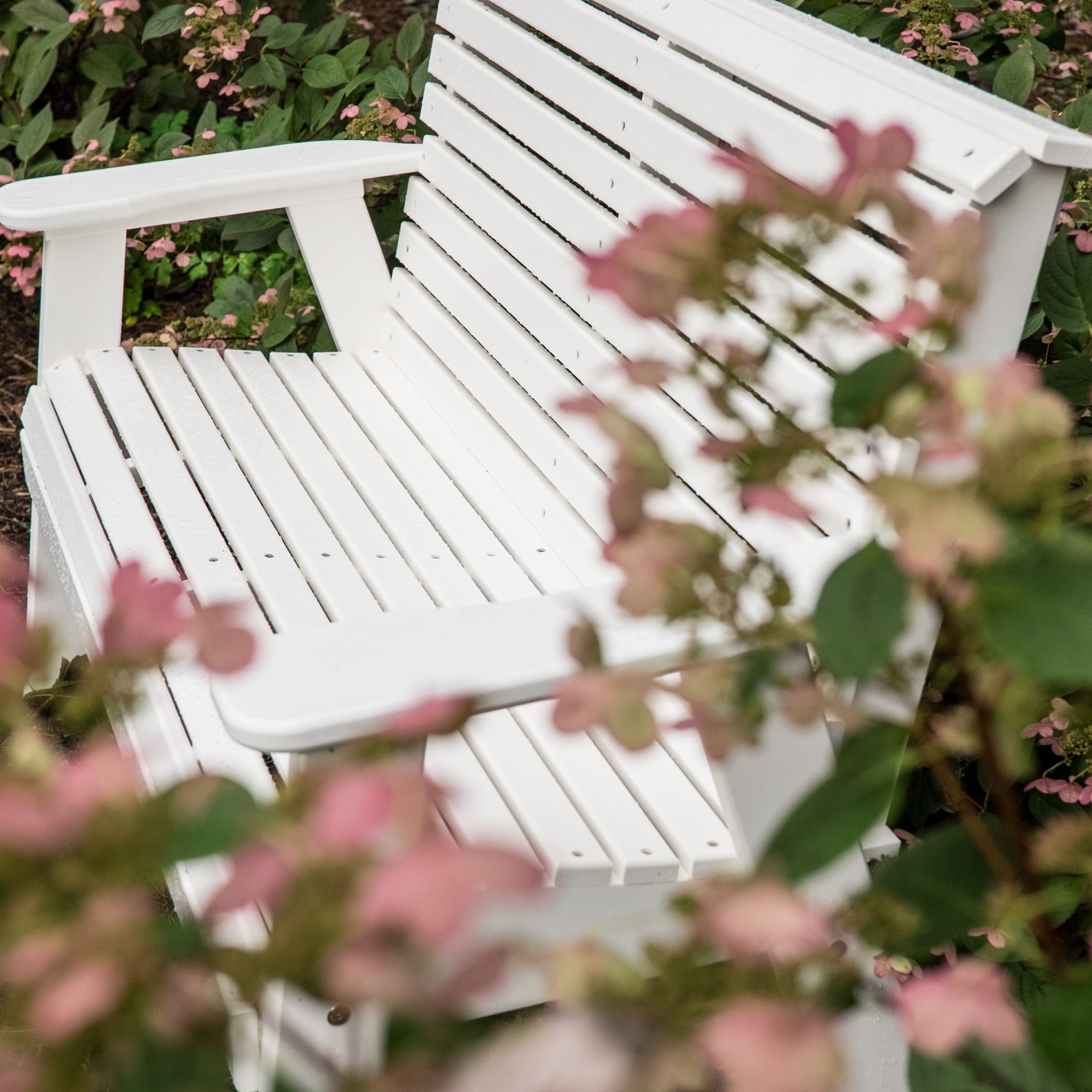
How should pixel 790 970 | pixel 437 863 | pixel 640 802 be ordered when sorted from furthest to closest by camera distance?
pixel 640 802 < pixel 790 970 < pixel 437 863

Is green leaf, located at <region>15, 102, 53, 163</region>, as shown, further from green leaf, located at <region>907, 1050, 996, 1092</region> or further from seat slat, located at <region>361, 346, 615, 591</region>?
green leaf, located at <region>907, 1050, 996, 1092</region>

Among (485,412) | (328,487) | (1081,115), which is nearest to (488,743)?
(328,487)

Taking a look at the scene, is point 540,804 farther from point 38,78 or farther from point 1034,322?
point 38,78

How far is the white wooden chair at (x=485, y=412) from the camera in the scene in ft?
3.95

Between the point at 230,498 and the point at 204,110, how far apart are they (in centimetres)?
190

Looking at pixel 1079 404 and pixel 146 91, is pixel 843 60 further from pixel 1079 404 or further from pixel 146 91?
pixel 146 91

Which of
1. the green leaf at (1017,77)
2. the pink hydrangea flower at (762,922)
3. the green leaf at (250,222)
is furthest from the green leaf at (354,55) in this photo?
the pink hydrangea flower at (762,922)

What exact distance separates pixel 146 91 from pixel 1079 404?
9.42 feet

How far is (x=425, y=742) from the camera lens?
1.02m

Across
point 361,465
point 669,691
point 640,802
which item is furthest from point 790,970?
point 361,465

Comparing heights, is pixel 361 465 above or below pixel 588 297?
below

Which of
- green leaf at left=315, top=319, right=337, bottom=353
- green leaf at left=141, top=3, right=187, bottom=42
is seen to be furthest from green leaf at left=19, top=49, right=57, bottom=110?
green leaf at left=315, top=319, right=337, bottom=353

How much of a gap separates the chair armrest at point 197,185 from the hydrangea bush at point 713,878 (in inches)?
61.1

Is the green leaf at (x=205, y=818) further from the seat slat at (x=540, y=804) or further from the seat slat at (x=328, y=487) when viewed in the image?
the seat slat at (x=328, y=487)
